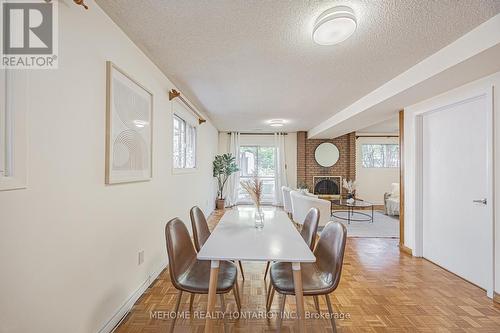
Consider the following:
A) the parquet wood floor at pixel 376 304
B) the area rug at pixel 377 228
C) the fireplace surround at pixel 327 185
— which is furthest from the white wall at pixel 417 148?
the fireplace surround at pixel 327 185

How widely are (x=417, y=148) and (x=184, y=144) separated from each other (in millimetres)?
3430

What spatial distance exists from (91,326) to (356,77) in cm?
324

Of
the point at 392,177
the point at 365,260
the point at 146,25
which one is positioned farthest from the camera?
the point at 392,177

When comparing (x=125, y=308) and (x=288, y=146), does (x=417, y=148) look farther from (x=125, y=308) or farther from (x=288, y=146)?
(x=288, y=146)

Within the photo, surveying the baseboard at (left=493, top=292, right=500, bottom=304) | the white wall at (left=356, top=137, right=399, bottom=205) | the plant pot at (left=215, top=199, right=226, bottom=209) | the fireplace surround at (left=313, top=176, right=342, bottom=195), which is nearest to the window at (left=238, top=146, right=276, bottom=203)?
the plant pot at (left=215, top=199, right=226, bottom=209)

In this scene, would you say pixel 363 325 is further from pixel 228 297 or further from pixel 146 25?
pixel 146 25

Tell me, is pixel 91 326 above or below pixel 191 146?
below

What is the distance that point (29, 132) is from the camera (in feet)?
3.38

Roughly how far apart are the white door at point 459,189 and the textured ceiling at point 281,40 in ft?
2.97

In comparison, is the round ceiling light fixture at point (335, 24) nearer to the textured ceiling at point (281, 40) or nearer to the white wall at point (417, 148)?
the textured ceiling at point (281, 40)

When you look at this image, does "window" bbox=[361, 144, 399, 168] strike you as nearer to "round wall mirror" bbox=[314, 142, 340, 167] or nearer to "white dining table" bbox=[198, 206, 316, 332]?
"round wall mirror" bbox=[314, 142, 340, 167]

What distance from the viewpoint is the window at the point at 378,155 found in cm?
716

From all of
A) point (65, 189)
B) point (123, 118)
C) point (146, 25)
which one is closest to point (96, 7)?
point (146, 25)

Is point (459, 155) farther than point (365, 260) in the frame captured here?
No
